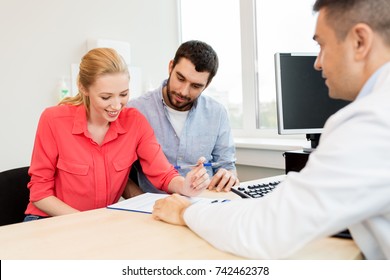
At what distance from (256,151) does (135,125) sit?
0.92 m

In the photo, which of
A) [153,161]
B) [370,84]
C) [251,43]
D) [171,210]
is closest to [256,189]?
[171,210]

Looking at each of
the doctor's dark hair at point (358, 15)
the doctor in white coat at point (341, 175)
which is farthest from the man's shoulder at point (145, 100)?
the doctor's dark hair at point (358, 15)

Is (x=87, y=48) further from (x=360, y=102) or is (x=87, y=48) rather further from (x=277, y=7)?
(x=360, y=102)

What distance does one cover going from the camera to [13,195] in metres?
1.44

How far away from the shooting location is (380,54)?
0.72 m

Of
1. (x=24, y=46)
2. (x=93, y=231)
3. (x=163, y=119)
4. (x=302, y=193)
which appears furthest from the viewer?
(x=24, y=46)

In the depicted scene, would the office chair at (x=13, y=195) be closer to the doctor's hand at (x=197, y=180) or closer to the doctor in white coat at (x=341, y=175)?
the doctor's hand at (x=197, y=180)

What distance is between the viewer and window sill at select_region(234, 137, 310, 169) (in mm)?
2012

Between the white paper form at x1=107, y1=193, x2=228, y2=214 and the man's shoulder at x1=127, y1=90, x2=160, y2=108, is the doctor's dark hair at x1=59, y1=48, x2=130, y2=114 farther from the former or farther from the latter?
the white paper form at x1=107, y1=193, x2=228, y2=214

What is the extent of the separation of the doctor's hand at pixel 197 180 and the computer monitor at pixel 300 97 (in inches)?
21.2

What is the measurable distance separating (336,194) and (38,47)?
2.02 m

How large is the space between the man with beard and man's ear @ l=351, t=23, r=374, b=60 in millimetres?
950

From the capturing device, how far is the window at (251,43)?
2254 millimetres
